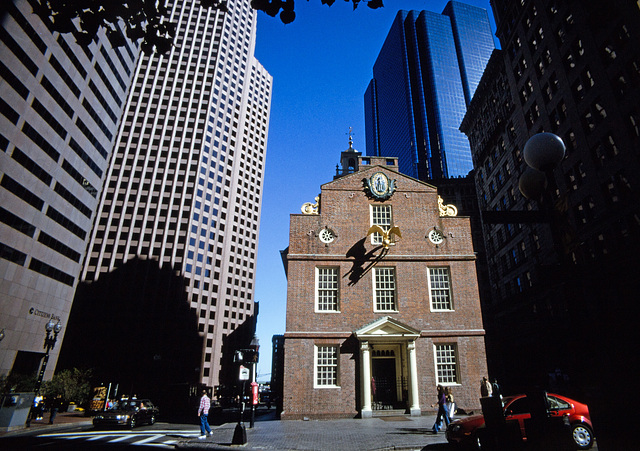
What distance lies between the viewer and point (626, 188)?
2517cm

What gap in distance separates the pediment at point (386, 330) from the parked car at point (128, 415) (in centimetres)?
1328

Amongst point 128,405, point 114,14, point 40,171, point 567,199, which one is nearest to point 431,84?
point 40,171

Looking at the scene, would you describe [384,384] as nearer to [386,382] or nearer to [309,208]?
[386,382]

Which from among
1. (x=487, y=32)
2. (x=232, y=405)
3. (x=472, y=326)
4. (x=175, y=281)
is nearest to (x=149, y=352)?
(x=175, y=281)

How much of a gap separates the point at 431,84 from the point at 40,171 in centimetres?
11379

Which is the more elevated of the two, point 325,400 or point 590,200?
point 590,200

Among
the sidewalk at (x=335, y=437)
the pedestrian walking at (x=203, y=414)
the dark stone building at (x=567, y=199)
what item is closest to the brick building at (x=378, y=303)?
the sidewalk at (x=335, y=437)

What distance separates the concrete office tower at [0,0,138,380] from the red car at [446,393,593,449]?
31.3m

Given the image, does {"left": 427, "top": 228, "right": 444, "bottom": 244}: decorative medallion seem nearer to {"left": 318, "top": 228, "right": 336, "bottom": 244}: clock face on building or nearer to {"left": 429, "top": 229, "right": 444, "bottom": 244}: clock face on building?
{"left": 429, "top": 229, "right": 444, "bottom": 244}: clock face on building

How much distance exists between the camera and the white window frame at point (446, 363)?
20.4 meters

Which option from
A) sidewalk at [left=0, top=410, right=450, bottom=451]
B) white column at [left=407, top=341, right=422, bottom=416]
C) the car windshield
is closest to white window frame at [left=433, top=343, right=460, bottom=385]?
white column at [left=407, top=341, right=422, bottom=416]

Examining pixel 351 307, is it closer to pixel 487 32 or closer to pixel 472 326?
pixel 472 326

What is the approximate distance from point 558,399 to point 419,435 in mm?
4870

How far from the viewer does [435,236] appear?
23562 mm
